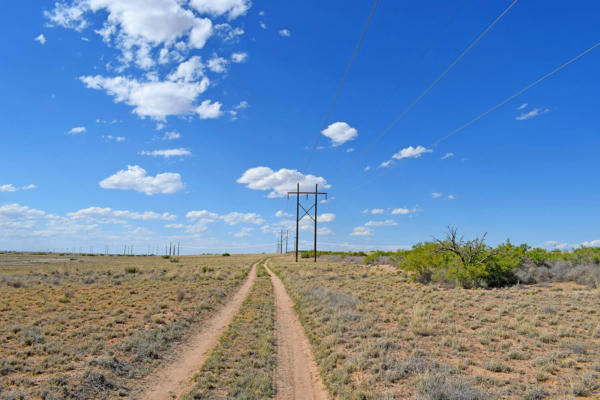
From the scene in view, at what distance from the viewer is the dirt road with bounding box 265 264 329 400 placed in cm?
895

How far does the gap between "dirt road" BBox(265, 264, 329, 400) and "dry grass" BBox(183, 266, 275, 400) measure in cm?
30

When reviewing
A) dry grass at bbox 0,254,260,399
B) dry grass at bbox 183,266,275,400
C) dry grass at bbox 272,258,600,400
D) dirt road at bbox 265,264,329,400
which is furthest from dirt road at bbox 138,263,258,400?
dry grass at bbox 272,258,600,400

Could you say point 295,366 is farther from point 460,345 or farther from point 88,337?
point 88,337

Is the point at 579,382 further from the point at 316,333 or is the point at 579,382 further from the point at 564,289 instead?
the point at 564,289

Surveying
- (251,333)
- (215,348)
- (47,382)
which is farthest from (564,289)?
(47,382)

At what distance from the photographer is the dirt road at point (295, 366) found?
8.95m

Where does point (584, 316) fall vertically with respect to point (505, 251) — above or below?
below

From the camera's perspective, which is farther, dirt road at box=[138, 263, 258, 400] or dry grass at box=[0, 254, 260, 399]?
dry grass at box=[0, 254, 260, 399]

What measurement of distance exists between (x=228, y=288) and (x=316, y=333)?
16.2 meters

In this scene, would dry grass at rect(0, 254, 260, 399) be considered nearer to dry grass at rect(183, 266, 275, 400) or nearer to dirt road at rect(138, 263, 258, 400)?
dirt road at rect(138, 263, 258, 400)

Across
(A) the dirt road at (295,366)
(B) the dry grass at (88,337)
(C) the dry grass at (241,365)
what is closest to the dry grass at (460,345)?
(A) the dirt road at (295,366)

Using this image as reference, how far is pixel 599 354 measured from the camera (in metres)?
10.4

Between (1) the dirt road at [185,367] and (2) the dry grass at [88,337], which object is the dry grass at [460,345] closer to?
(1) the dirt road at [185,367]

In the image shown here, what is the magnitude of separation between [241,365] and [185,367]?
1.88 metres
